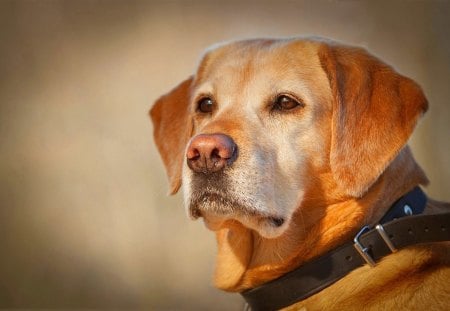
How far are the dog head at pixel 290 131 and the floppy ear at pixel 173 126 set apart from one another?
0.65 ft

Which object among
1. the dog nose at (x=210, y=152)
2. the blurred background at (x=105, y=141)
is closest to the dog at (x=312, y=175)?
the dog nose at (x=210, y=152)

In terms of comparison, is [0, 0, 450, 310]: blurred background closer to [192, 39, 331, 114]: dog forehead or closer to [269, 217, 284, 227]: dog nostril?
[192, 39, 331, 114]: dog forehead

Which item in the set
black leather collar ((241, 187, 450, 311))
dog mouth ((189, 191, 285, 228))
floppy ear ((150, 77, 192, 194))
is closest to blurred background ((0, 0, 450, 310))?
floppy ear ((150, 77, 192, 194))

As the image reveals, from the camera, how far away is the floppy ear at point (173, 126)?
188cm

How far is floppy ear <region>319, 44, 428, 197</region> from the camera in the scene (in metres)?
1.49

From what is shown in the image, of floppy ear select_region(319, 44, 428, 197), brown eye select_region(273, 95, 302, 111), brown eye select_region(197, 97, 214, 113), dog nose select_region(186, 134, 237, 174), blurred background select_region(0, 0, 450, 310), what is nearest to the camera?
dog nose select_region(186, 134, 237, 174)

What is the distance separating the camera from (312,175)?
1.56 meters

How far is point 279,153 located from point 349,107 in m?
0.24

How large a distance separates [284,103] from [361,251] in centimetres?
49

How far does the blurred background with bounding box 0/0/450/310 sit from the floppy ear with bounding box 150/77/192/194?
2.50ft

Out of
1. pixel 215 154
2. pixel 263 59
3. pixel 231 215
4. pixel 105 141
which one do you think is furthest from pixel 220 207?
pixel 105 141

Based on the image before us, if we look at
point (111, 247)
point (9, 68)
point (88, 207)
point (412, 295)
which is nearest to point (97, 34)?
point (9, 68)

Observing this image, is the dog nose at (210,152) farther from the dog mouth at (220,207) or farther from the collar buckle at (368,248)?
the collar buckle at (368,248)

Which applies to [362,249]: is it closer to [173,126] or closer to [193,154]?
[193,154]
